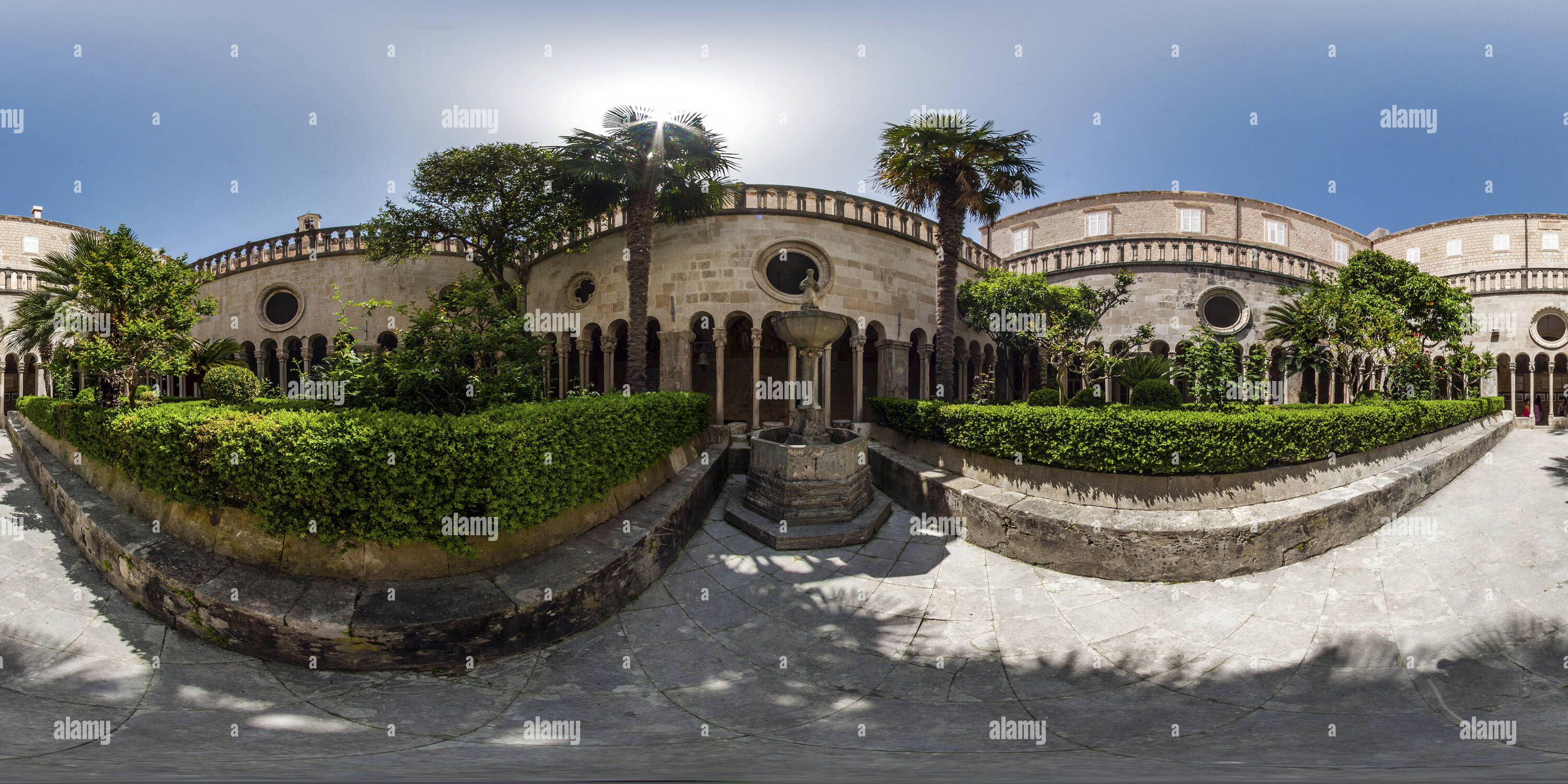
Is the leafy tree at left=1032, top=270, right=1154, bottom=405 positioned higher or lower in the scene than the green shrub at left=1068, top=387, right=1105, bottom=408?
higher

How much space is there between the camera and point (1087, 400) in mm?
9602

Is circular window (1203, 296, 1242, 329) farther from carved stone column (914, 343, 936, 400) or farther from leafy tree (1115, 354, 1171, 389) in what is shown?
carved stone column (914, 343, 936, 400)

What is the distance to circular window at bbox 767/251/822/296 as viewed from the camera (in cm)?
1502

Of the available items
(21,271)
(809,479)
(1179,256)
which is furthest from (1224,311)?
(21,271)

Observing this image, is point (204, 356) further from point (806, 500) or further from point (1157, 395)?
point (1157, 395)

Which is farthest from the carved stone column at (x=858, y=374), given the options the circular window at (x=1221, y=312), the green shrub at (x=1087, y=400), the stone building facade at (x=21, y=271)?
the stone building facade at (x=21, y=271)

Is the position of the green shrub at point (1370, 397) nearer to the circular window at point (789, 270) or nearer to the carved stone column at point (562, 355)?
the circular window at point (789, 270)

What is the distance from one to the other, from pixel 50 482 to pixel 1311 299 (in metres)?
26.7

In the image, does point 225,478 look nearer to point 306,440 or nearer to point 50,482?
point 306,440

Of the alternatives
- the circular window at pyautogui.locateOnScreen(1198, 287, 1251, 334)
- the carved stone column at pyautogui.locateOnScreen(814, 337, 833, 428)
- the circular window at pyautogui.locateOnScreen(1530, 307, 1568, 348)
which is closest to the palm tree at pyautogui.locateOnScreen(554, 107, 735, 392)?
the carved stone column at pyautogui.locateOnScreen(814, 337, 833, 428)

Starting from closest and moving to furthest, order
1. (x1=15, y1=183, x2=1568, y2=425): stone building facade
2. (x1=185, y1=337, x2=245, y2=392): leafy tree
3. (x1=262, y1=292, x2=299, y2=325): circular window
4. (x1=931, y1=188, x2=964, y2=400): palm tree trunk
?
(x1=185, y1=337, x2=245, y2=392): leafy tree, (x1=931, y1=188, x2=964, y2=400): palm tree trunk, (x1=15, y1=183, x2=1568, y2=425): stone building facade, (x1=262, y1=292, x2=299, y2=325): circular window

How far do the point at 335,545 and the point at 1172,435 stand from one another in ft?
32.3

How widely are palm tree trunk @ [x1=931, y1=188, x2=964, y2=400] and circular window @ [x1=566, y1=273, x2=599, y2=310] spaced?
32.2ft

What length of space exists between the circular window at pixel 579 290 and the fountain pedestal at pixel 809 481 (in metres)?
9.08
